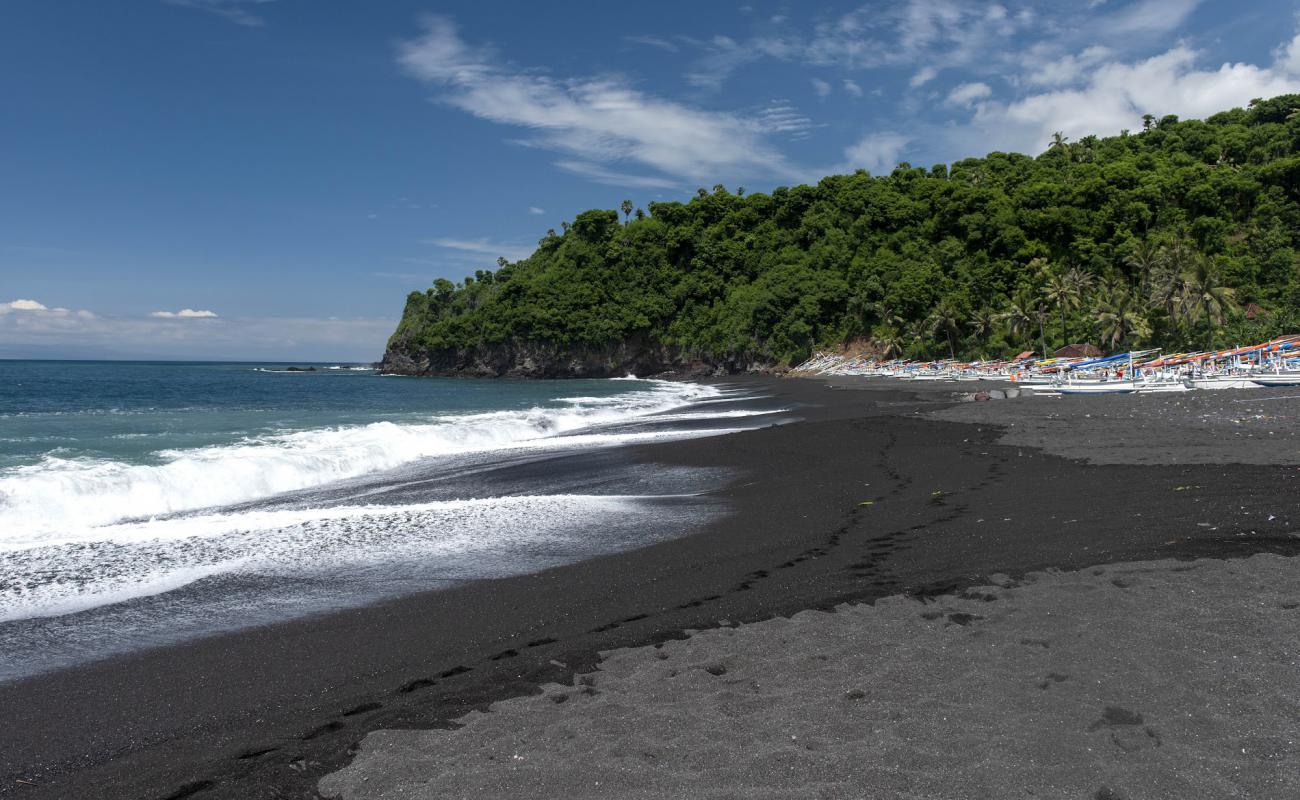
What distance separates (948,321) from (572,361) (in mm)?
63848

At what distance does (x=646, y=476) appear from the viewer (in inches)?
576

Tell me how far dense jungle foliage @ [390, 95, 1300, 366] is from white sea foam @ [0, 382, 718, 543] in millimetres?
53965

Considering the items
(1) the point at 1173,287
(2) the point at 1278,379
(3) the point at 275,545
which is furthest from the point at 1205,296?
(3) the point at 275,545

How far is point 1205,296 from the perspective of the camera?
4903 cm

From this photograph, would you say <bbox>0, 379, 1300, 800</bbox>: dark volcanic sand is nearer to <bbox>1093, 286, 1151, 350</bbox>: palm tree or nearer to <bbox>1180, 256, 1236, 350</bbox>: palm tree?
<bbox>1180, 256, 1236, 350</bbox>: palm tree

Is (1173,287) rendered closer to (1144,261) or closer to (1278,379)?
(1144,261)

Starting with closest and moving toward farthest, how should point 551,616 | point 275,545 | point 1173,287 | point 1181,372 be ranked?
point 551,616, point 275,545, point 1181,372, point 1173,287

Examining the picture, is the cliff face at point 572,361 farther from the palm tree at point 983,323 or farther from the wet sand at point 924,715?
the wet sand at point 924,715

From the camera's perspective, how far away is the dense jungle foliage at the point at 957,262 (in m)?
66.4

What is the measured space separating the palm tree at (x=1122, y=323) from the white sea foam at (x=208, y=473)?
5012cm

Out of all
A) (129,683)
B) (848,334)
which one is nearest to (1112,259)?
(848,334)

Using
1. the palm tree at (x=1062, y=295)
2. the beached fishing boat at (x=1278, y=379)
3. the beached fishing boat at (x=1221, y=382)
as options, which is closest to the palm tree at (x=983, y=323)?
the palm tree at (x=1062, y=295)

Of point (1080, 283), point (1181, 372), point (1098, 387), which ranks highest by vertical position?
point (1080, 283)

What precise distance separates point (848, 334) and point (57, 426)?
281ft
